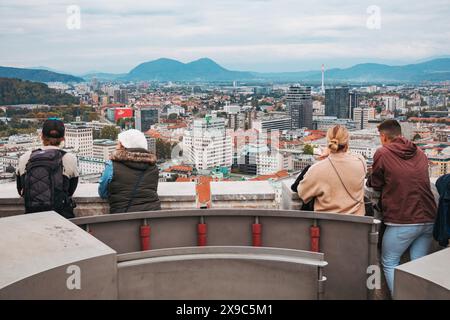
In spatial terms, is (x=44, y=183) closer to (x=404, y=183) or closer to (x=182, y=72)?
(x=404, y=183)

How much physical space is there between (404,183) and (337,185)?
12.5 inches

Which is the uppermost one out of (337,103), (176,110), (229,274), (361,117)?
(229,274)

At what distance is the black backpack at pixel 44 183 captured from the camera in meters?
2.62

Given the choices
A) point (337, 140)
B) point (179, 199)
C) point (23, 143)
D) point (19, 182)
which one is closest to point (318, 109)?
point (23, 143)

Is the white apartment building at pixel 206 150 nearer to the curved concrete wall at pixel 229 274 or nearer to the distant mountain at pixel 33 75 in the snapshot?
the distant mountain at pixel 33 75

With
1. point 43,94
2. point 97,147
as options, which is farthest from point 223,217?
point 43,94

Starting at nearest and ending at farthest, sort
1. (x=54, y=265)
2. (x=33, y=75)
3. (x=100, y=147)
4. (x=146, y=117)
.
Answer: (x=54, y=265)
(x=100, y=147)
(x=146, y=117)
(x=33, y=75)

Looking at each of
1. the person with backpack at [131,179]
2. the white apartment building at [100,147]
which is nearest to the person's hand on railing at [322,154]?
the person with backpack at [131,179]

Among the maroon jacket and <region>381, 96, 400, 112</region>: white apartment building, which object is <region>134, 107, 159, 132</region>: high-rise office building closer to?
<region>381, 96, 400, 112</region>: white apartment building

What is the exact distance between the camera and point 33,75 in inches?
2606

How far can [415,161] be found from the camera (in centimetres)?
265

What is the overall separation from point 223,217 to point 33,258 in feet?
3.04

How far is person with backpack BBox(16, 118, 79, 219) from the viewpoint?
2.62m

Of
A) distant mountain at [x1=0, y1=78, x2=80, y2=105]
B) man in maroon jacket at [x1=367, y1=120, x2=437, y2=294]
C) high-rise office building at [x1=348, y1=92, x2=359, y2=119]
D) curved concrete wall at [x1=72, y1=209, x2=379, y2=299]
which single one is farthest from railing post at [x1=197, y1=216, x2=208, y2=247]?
high-rise office building at [x1=348, y1=92, x2=359, y2=119]
